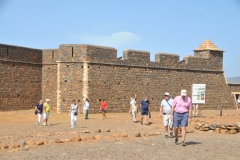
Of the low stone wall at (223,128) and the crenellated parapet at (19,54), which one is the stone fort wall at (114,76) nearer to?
the crenellated parapet at (19,54)

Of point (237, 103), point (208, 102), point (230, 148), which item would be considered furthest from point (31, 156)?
point (237, 103)

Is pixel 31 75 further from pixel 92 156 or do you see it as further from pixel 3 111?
pixel 92 156

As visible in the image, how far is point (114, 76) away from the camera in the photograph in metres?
25.9

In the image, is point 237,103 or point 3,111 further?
point 237,103

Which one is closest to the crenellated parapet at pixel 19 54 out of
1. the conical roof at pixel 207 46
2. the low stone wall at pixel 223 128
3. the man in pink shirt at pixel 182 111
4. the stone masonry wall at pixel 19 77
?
the stone masonry wall at pixel 19 77

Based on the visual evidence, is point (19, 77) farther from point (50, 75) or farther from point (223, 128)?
point (223, 128)

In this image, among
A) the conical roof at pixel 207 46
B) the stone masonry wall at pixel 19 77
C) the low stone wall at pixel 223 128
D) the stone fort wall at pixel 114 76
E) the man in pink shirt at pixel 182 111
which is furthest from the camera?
the conical roof at pixel 207 46

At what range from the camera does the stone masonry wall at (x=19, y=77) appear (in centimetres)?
2622

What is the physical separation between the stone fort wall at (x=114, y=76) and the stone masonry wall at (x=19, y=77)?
75mm

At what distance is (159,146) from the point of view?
10.4 metres

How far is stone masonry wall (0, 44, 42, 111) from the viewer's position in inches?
1032

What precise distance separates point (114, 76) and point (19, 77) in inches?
297

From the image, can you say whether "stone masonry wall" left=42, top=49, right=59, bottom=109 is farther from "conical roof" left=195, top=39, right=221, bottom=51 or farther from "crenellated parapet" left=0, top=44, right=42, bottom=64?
"conical roof" left=195, top=39, right=221, bottom=51

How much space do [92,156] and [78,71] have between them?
52.8 ft
